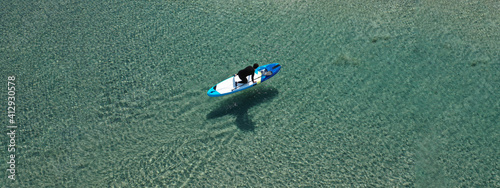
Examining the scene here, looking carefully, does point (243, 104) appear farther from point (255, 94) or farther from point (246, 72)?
point (246, 72)

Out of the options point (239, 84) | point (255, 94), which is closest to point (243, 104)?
point (255, 94)

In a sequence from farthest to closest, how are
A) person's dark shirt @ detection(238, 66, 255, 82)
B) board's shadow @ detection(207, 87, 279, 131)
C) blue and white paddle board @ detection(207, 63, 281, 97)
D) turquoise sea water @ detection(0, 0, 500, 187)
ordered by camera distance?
blue and white paddle board @ detection(207, 63, 281, 97), board's shadow @ detection(207, 87, 279, 131), person's dark shirt @ detection(238, 66, 255, 82), turquoise sea water @ detection(0, 0, 500, 187)

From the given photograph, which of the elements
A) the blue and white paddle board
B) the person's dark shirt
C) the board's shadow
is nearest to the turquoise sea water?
the board's shadow

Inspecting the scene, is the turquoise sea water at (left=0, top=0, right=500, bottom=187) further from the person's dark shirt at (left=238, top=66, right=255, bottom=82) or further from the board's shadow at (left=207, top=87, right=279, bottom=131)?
the person's dark shirt at (left=238, top=66, right=255, bottom=82)

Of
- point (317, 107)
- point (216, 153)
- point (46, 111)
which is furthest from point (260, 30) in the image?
point (46, 111)

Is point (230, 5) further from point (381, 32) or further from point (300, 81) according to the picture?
point (381, 32)
